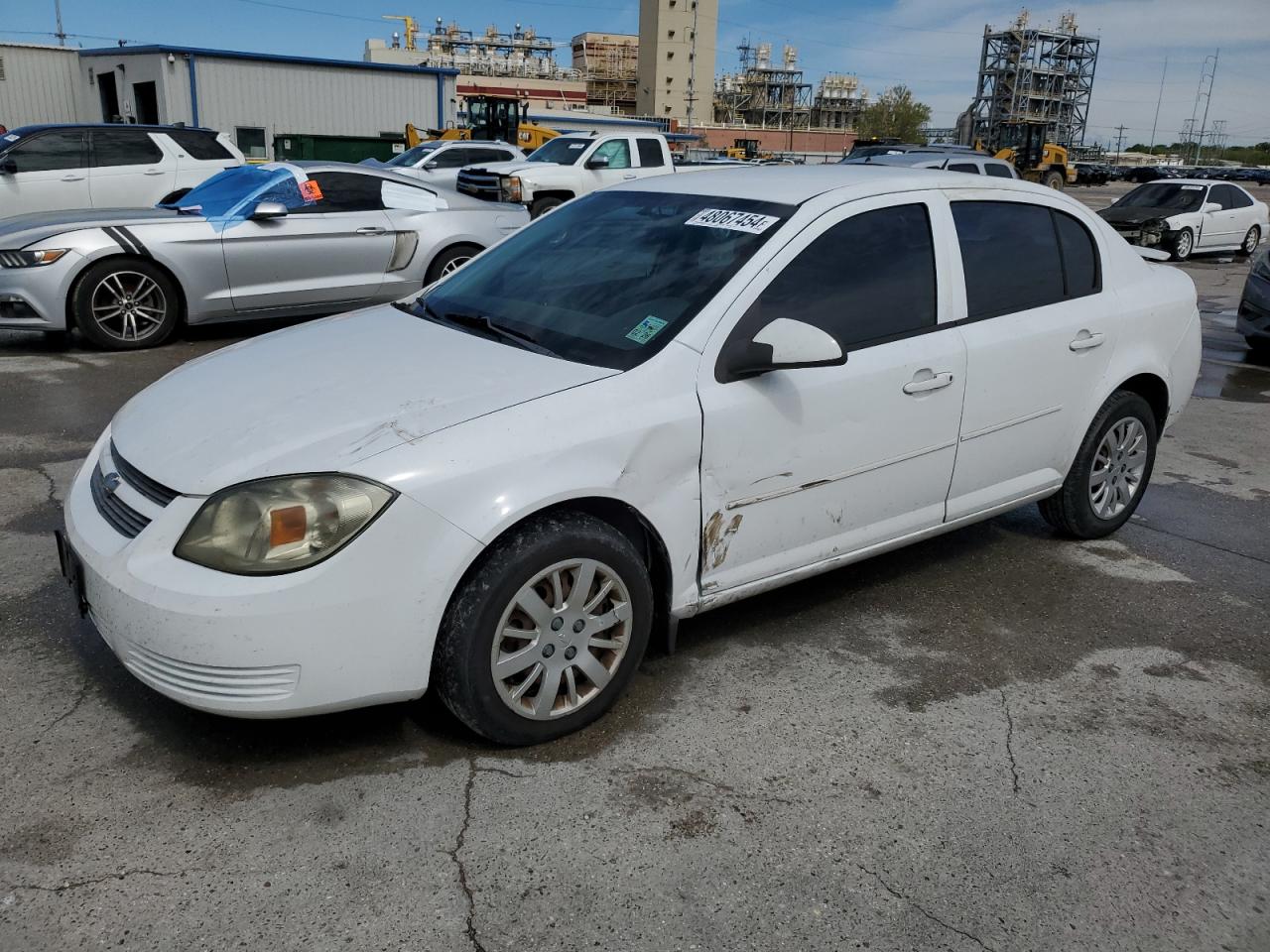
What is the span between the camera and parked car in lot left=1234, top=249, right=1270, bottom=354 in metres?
9.84

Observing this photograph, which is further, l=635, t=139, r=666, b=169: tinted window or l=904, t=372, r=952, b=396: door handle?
l=635, t=139, r=666, b=169: tinted window

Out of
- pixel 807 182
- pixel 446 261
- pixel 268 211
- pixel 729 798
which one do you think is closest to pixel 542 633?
pixel 729 798

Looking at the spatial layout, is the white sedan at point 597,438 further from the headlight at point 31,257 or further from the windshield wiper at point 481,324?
the headlight at point 31,257

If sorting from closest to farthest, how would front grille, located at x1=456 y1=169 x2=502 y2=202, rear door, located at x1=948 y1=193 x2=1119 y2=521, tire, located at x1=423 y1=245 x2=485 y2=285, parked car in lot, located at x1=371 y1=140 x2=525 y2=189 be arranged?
1. rear door, located at x1=948 y1=193 x2=1119 y2=521
2. tire, located at x1=423 y1=245 x2=485 y2=285
3. front grille, located at x1=456 y1=169 x2=502 y2=202
4. parked car in lot, located at x1=371 y1=140 x2=525 y2=189

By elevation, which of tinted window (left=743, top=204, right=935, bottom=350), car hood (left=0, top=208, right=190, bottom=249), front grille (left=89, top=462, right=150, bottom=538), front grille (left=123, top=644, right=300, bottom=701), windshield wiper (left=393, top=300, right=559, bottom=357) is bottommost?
front grille (left=123, top=644, right=300, bottom=701)

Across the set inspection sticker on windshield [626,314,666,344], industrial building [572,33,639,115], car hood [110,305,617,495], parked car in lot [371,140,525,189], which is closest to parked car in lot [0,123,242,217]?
parked car in lot [371,140,525,189]

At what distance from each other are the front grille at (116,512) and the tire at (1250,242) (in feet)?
73.8

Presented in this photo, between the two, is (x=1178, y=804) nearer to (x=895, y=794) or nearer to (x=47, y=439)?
(x=895, y=794)

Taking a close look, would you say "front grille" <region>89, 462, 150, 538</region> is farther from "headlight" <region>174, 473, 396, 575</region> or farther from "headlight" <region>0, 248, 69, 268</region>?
"headlight" <region>0, 248, 69, 268</region>

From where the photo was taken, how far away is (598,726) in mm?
3207

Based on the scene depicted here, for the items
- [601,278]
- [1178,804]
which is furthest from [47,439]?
[1178,804]

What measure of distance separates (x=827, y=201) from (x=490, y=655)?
6.41 ft

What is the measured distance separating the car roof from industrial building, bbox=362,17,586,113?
77.3 m

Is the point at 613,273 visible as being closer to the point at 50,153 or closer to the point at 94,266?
the point at 94,266
